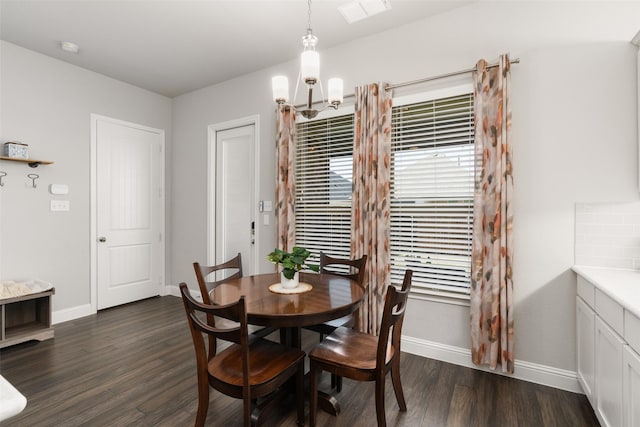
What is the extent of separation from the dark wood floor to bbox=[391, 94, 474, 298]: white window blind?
A: 723mm

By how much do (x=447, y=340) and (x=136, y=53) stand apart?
4254mm

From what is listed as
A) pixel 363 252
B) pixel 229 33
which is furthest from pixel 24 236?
pixel 363 252

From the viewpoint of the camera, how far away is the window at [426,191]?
2.63 meters

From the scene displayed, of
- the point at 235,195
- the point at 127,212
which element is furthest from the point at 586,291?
the point at 127,212

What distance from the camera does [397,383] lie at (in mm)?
1944

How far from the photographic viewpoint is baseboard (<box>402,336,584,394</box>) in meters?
2.23

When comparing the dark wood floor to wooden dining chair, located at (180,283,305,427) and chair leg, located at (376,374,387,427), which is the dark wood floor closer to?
chair leg, located at (376,374,387,427)

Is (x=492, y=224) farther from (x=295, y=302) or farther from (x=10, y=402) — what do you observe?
(x=10, y=402)

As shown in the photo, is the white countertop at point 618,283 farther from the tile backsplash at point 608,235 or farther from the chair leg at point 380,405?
the chair leg at point 380,405

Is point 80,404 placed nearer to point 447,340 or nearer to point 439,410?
point 439,410

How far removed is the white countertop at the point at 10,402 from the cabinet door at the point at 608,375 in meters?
2.20

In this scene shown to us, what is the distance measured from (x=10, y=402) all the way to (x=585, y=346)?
8.98ft

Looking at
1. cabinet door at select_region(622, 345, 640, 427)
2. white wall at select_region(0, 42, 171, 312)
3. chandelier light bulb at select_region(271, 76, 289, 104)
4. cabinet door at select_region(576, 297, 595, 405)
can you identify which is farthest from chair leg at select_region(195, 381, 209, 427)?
white wall at select_region(0, 42, 171, 312)

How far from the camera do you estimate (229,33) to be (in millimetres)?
3064
